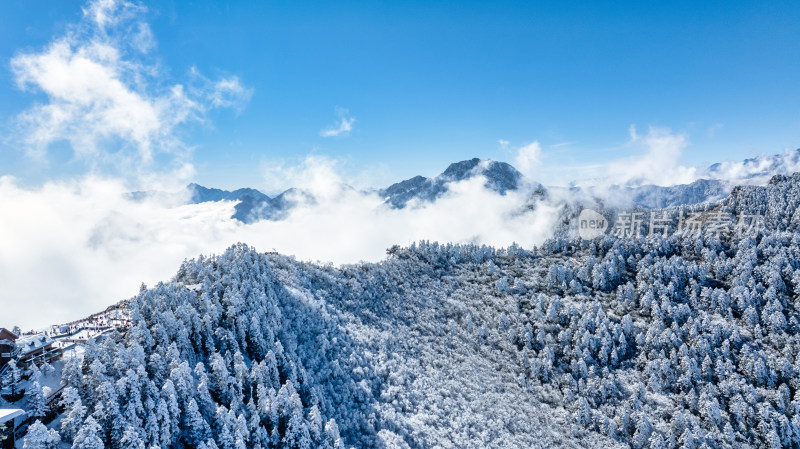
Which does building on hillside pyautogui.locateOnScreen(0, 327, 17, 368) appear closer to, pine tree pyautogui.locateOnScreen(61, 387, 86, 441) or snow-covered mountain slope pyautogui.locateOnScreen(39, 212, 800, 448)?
snow-covered mountain slope pyautogui.locateOnScreen(39, 212, 800, 448)

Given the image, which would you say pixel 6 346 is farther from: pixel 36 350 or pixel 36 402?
pixel 36 402

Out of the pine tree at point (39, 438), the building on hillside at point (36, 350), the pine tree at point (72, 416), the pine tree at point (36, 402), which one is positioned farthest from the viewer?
the building on hillside at point (36, 350)

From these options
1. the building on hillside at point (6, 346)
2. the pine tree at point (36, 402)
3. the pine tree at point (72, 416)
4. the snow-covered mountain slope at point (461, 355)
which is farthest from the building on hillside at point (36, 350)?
the pine tree at point (72, 416)

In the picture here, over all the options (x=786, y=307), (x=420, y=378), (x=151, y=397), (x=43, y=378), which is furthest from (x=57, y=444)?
(x=786, y=307)

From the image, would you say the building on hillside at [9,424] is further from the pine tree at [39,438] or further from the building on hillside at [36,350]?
the building on hillside at [36,350]

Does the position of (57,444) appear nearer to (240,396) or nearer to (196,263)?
(240,396)

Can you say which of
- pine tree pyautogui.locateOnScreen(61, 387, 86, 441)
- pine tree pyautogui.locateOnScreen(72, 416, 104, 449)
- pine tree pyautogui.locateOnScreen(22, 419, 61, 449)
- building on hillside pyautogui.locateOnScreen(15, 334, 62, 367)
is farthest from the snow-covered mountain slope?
building on hillside pyautogui.locateOnScreen(15, 334, 62, 367)
